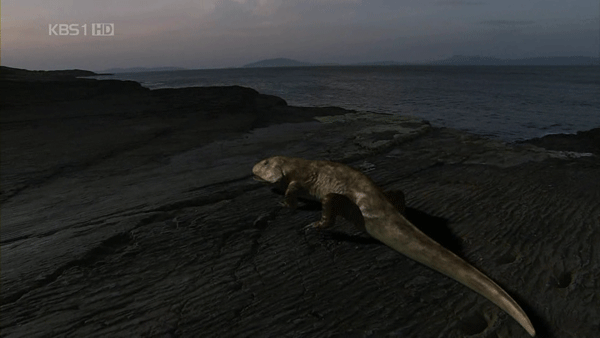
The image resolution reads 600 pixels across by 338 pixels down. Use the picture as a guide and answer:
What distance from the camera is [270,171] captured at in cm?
543

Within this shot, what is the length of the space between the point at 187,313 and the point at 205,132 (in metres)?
8.67

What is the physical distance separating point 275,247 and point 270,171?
5.99ft

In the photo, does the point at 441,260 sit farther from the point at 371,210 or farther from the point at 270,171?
the point at 270,171

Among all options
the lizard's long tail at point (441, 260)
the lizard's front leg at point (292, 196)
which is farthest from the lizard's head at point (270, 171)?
the lizard's long tail at point (441, 260)

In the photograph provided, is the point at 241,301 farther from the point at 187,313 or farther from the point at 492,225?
the point at 492,225

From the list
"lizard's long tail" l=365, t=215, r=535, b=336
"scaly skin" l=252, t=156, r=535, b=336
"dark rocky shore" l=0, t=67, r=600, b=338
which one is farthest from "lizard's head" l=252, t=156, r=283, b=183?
"lizard's long tail" l=365, t=215, r=535, b=336

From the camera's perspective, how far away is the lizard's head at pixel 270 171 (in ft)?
17.4

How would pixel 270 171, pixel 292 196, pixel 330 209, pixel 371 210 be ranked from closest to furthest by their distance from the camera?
pixel 371 210 → pixel 330 209 → pixel 292 196 → pixel 270 171

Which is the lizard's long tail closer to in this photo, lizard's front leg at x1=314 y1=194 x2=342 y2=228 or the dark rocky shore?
the dark rocky shore

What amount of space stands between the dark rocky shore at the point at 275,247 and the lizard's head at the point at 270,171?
0.24 m

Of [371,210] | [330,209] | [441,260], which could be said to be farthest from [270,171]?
[441,260]

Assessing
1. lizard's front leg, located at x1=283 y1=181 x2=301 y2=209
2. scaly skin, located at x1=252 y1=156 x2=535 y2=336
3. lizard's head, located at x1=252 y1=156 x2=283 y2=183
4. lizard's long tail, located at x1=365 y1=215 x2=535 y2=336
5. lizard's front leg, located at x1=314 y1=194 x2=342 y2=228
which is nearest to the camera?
lizard's long tail, located at x1=365 y1=215 x2=535 y2=336

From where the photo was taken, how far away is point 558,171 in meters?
5.92

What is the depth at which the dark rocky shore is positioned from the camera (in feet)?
9.00
